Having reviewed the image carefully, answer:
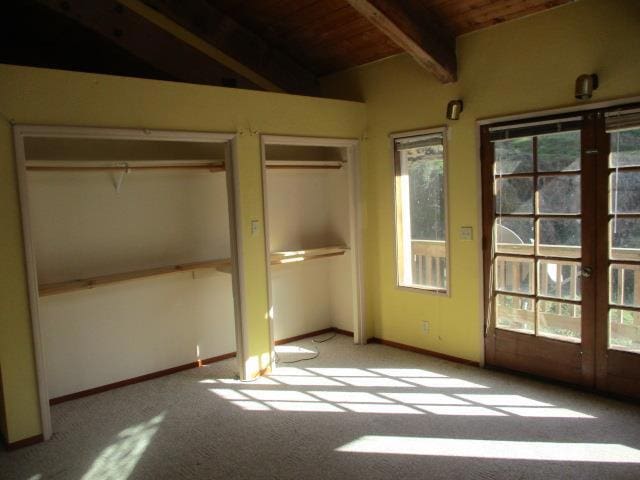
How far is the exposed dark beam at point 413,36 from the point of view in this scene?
3.45 m

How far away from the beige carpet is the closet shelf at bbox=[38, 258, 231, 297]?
0.88 m

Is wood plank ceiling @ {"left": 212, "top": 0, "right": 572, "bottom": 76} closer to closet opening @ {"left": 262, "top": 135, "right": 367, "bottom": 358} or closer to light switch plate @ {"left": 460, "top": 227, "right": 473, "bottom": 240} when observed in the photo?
closet opening @ {"left": 262, "top": 135, "right": 367, "bottom": 358}

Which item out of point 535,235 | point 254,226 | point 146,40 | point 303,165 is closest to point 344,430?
point 254,226

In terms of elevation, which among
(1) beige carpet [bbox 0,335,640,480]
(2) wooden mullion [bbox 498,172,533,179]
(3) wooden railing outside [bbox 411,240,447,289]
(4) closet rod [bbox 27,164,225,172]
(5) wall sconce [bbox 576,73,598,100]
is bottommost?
(1) beige carpet [bbox 0,335,640,480]

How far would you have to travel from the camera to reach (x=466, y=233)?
4.16 metres

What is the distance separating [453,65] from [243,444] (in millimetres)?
3181

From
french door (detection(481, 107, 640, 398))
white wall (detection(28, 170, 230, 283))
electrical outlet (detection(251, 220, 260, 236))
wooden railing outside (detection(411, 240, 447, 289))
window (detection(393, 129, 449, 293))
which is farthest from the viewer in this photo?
wooden railing outside (detection(411, 240, 447, 289))

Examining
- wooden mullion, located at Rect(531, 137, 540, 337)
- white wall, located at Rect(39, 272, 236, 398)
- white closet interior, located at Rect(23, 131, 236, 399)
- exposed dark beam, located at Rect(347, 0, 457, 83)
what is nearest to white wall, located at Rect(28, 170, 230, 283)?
white closet interior, located at Rect(23, 131, 236, 399)

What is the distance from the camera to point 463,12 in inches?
147

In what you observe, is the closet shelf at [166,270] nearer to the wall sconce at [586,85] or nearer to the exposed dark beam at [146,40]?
the exposed dark beam at [146,40]

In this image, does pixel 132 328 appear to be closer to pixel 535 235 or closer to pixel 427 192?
pixel 427 192

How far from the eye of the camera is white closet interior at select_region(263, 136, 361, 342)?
498cm

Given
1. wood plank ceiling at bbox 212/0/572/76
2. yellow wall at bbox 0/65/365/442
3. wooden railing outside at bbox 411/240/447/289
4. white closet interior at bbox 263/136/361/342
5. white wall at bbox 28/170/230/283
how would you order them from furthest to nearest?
1. white closet interior at bbox 263/136/361/342
2. wooden railing outside at bbox 411/240/447/289
3. white wall at bbox 28/170/230/283
4. wood plank ceiling at bbox 212/0/572/76
5. yellow wall at bbox 0/65/365/442

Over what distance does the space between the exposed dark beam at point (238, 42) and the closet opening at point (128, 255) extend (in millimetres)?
896
